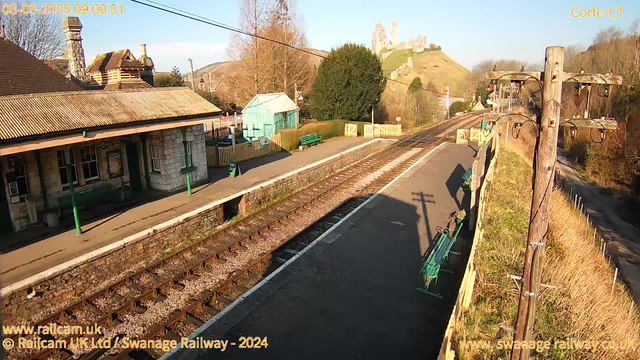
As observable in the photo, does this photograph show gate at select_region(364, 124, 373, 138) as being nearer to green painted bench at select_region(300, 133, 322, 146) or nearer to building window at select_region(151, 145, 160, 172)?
green painted bench at select_region(300, 133, 322, 146)

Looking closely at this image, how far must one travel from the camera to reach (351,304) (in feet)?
27.4

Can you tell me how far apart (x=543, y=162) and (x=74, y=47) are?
20.9 meters

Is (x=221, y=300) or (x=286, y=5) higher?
(x=286, y=5)

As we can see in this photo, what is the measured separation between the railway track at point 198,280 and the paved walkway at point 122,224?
1.44 m

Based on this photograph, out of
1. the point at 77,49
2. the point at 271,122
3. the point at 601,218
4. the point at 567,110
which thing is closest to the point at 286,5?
the point at 271,122

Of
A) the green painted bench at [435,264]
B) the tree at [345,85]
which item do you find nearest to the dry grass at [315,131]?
the tree at [345,85]

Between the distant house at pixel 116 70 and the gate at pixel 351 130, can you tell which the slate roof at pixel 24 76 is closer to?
the distant house at pixel 116 70

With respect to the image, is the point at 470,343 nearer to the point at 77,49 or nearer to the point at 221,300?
the point at 221,300

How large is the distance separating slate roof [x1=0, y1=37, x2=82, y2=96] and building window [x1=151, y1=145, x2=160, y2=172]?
12.4ft

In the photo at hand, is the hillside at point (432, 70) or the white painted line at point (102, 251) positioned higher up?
the hillside at point (432, 70)

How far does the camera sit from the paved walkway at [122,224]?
31.1 feet

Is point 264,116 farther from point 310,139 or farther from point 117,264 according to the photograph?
point 117,264

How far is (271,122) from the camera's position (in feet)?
86.1

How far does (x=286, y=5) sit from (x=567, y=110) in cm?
2997
